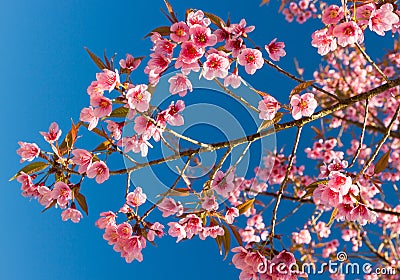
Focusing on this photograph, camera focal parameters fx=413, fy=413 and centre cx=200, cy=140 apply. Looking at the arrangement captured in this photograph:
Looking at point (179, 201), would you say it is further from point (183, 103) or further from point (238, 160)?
point (183, 103)

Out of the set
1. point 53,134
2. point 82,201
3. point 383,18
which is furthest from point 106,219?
point 383,18

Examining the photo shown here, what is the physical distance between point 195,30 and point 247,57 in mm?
233

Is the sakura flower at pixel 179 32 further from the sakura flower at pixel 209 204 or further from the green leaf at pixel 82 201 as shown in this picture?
the green leaf at pixel 82 201

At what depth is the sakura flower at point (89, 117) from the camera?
1561mm

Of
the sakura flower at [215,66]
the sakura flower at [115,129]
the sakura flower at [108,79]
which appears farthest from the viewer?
the sakura flower at [115,129]

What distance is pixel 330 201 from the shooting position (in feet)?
4.61

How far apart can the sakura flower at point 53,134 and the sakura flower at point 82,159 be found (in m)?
0.15

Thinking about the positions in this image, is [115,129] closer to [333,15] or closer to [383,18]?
[333,15]

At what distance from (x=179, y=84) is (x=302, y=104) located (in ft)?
1.59

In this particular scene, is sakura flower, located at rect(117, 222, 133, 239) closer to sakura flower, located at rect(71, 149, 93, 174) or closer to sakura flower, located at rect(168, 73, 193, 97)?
sakura flower, located at rect(71, 149, 93, 174)

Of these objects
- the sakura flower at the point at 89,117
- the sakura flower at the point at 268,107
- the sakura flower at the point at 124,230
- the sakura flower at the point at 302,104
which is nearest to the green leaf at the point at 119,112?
the sakura flower at the point at 89,117

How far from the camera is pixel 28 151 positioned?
1.66 m

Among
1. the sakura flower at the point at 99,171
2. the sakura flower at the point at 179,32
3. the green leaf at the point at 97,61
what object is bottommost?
the sakura flower at the point at 99,171

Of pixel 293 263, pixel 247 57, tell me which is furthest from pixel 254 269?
pixel 247 57
